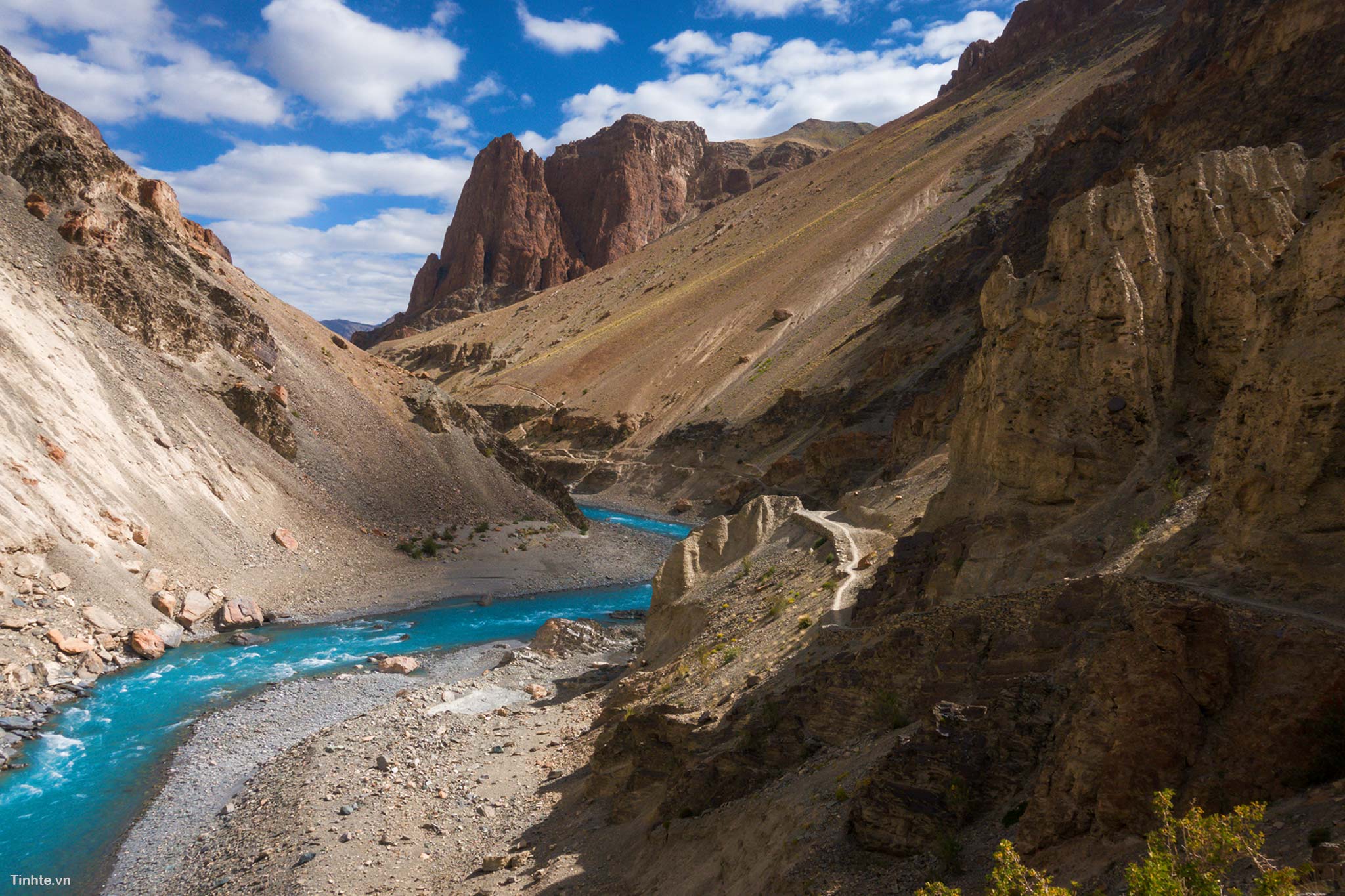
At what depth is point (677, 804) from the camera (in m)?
12.1

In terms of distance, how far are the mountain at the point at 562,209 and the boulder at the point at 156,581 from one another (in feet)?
355

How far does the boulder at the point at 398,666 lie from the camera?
83.7 ft

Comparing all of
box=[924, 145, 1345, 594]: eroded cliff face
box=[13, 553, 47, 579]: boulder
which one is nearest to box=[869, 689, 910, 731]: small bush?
box=[924, 145, 1345, 594]: eroded cliff face

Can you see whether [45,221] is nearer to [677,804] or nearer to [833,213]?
[677,804]

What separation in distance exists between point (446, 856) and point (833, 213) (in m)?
87.8

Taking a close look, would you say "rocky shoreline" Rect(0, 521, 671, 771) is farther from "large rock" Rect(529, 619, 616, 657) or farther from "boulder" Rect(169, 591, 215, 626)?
"large rock" Rect(529, 619, 616, 657)

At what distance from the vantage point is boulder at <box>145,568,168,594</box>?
87.3ft

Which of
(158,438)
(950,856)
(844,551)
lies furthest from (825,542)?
(158,438)

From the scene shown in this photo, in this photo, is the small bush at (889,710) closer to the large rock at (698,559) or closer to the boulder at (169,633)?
the large rock at (698,559)

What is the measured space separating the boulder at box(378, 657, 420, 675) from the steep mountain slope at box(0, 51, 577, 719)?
6825 millimetres

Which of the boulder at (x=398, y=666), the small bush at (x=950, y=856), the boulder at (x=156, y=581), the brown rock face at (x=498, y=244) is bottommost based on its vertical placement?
the boulder at (x=398, y=666)

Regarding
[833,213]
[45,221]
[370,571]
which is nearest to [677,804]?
[370,571]

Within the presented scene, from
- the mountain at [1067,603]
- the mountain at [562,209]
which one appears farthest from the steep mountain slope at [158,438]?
the mountain at [562,209]

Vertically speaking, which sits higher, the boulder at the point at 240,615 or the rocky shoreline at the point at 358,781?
the boulder at the point at 240,615
